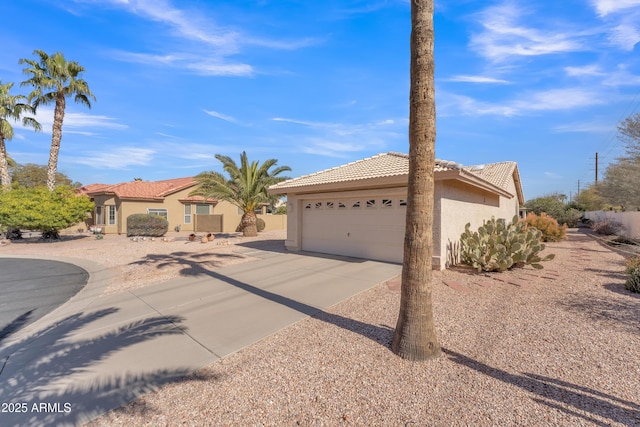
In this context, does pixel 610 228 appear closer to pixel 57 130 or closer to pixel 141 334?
pixel 141 334

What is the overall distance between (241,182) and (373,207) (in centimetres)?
1189

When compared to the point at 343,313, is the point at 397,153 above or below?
above

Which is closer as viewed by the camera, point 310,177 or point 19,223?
point 310,177

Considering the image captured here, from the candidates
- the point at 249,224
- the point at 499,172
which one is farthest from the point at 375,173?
the point at 499,172

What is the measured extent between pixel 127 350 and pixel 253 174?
1662 centimetres

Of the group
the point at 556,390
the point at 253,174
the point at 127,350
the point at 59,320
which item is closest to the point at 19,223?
the point at 253,174

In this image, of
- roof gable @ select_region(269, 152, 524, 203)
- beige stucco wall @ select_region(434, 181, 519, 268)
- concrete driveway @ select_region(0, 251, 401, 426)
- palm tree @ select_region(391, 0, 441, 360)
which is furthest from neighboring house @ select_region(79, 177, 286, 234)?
palm tree @ select_region(391, 0, 441, 360)

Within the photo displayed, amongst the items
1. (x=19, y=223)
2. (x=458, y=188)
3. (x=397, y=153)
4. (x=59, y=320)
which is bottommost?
(x=59, y=320)

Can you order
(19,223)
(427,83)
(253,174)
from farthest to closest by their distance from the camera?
(253,174) < (19,223) < (427,83)

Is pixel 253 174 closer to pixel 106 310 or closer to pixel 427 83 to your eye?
pixel 106 310

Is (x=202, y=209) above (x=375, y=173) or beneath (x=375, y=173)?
beneath

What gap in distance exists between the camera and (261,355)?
161 inches

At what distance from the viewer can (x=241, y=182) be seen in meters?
19.9

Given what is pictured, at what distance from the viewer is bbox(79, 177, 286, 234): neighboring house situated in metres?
24.7
